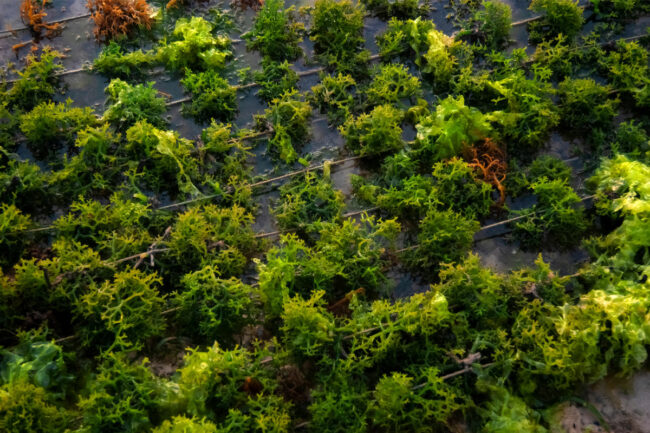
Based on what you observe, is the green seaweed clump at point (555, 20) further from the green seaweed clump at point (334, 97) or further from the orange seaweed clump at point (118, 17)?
the orange seaweed clump at point (118, 17)

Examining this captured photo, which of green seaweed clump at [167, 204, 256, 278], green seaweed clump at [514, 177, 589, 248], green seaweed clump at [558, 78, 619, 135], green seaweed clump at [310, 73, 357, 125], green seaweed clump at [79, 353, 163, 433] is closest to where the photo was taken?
green seaweed clump at [79, 353, 163, 433]

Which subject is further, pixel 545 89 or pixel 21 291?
pixel 545 89

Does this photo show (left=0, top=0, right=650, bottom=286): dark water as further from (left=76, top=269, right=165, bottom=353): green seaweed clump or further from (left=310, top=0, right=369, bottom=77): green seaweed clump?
(left=76, top=269, right=165, bottom=353): green seaweed clump

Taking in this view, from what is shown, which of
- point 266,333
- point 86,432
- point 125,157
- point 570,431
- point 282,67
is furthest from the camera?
point 282,67

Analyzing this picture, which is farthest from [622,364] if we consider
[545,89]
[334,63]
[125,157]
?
[125,157]

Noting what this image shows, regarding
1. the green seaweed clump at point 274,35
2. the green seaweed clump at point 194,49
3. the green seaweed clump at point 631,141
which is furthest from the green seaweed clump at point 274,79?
the green seaweed clump at point 631,141

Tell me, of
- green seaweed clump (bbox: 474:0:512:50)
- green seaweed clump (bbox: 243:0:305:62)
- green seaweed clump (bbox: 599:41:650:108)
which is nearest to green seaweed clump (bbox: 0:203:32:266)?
green seaweed clump (bbox: 243:0:305:62)

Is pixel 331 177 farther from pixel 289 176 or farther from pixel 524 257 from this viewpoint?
Result: pixel 524 257
